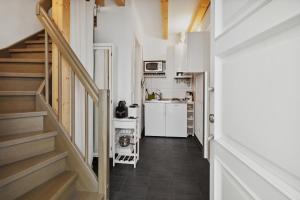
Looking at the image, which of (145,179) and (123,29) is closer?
(145,179)

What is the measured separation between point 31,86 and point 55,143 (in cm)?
84

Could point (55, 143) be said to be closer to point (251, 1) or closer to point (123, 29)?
point (251, 1)

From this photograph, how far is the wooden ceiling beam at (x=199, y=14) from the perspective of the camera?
134 inches

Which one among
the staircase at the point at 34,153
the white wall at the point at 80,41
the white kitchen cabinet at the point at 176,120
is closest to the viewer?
the staircase at the point at 34,153

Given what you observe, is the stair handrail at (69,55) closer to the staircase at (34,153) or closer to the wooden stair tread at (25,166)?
the staircase at (34,153)

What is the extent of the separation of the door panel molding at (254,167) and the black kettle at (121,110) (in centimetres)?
204

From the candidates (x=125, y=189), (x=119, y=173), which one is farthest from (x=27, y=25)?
(x=125, y=189)

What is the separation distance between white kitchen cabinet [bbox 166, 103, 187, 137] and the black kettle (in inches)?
68.3

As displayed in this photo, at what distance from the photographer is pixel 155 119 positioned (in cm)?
467

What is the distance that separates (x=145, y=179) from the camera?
2.44m

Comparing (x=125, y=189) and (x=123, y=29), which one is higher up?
(x=123, y=29)

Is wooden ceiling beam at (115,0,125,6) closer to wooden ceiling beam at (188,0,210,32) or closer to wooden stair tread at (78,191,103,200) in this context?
wooden ceiling beam at (188,0,210,32)

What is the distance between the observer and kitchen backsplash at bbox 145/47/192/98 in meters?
5.34

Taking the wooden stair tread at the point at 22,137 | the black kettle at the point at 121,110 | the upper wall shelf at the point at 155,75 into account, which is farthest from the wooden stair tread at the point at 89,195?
the upper wall shelf at the point at 155,75
